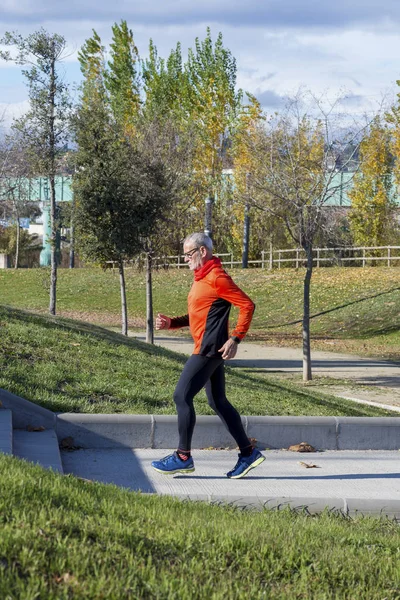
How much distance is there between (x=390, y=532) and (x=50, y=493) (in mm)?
2204

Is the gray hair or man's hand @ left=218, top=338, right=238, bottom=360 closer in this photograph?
man's hand @ left=218, top=338, right=238, bottom=360

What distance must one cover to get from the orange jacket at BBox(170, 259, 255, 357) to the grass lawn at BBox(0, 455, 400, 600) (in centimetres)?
164

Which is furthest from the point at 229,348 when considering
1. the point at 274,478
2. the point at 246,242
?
the point at 246,242

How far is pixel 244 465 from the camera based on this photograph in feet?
22.5

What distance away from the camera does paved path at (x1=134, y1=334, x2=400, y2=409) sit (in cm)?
1611

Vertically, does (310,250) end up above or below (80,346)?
above

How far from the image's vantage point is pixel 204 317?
21.8ft

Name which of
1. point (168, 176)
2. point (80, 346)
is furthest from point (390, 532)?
point (168, 176)

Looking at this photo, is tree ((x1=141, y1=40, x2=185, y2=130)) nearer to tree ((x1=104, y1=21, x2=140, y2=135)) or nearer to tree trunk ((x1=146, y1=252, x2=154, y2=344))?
tree ((x1=104, y1=21, x2=140, y2=135))

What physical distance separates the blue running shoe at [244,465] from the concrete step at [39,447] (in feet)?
4.41

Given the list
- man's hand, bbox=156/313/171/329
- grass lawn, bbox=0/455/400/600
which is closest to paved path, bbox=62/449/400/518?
grass lawn, bbox=0/455/400/600

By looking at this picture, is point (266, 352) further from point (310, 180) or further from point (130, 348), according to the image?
point (130, 348)

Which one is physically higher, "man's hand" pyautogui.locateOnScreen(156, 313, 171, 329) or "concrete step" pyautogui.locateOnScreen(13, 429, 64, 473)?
"man's hand" pyautogui.locateOnScreen(156, 313, 171, 329)

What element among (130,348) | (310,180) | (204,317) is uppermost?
(310,180)
